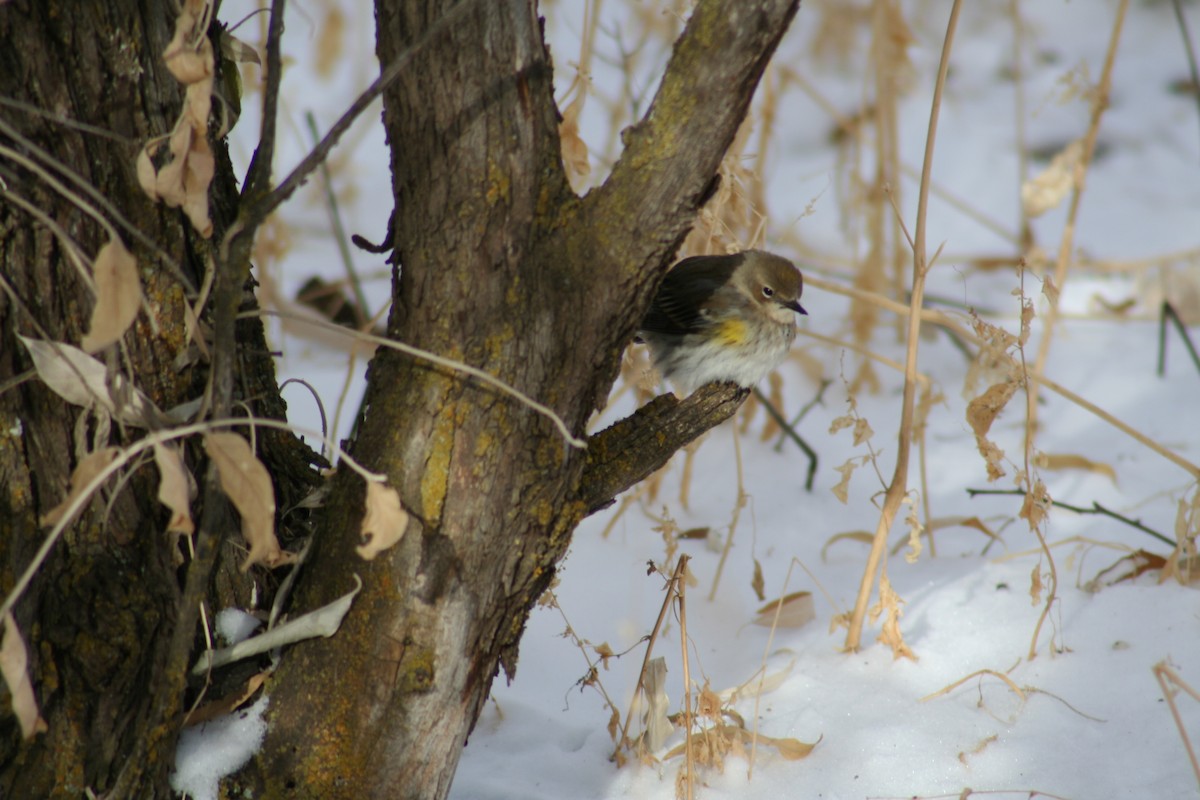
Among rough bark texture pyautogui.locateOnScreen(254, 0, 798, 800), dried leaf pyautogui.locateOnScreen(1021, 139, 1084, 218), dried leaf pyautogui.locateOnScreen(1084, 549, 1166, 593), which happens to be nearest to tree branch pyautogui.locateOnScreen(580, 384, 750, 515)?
rough bark texture pyautogui.locateOnScreen(254, 0, 798, 800)

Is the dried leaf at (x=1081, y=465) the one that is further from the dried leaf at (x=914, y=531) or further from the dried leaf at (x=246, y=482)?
the dried leaf at (x=246, y=482)

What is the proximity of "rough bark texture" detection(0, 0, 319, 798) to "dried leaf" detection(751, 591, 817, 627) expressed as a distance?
1.95 metres

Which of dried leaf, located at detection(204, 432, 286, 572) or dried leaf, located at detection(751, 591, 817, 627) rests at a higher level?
dried leaf, located at detection(751, 591, 817, 627)

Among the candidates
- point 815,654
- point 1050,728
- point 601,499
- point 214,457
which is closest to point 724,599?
point 815,654

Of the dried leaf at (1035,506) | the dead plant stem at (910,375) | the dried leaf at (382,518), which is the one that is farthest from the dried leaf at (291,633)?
the dried leaf at (1035,506)

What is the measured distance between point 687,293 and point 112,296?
2.39 meters

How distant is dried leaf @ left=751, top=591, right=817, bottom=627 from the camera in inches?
131

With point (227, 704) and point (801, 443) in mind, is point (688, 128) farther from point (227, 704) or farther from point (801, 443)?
point (801, 443)

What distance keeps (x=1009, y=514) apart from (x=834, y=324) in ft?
5.79

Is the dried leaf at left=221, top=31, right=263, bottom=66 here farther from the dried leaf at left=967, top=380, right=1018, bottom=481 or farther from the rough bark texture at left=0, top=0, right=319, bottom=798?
the dried leaf at left=967, top=380, right=1018, bottom=481

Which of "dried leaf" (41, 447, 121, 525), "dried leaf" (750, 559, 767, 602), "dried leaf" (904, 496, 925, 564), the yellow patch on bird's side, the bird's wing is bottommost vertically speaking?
"dried leaf" (41, 447, 121, 525)

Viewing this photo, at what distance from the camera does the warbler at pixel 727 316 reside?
3.49 m

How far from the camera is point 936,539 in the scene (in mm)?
4004

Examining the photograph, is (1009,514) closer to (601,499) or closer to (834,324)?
(834,324)
